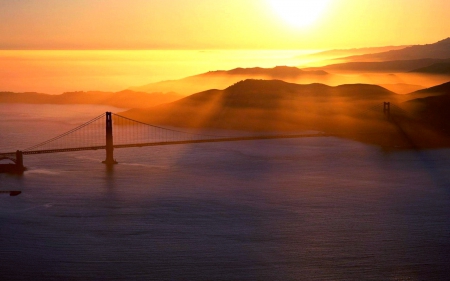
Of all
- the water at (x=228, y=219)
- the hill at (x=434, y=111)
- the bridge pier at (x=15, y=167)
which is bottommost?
the water at (x=228, y=219)

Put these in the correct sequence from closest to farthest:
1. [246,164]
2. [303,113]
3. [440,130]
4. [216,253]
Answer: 1. [216,253]
2. [246,164]
3. [440,130]
4. [303,113]

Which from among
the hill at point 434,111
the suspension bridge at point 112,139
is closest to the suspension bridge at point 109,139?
the suspension bridge at point 112,139

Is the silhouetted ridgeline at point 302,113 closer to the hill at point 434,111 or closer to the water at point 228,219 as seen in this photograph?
the hill at point 434,111

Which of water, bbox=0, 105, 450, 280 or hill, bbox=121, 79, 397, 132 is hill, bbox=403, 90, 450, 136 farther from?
water, bbox=0, 105, 450, 280

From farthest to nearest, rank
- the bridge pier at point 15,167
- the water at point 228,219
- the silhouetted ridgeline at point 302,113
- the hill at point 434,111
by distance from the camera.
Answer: the hill at point 434,111 → the silhouetted ridgeline at point 302,113 → the bridge pier at point 15,167 → the water at point 228,219

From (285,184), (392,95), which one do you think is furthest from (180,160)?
(392,95)

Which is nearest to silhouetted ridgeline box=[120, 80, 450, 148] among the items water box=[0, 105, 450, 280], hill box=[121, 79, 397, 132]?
hill box=[121, 79, 397, 132]

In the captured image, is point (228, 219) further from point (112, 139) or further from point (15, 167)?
point (112, 139)

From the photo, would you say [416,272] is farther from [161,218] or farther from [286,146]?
[286,146]
